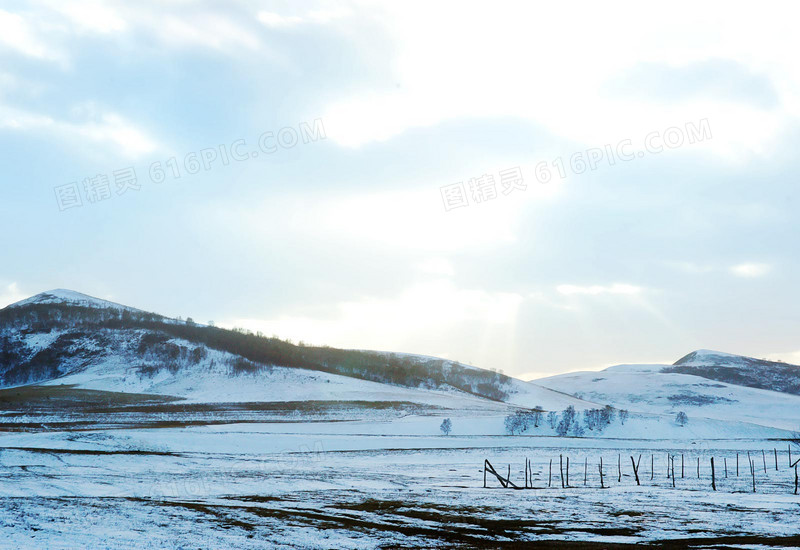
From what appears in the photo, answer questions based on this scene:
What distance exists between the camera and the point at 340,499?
39281 mm

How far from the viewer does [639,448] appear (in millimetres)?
99688

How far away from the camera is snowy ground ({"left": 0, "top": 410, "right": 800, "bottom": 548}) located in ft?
89.9

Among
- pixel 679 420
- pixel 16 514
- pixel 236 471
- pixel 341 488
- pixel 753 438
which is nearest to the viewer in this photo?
pixel 16 514

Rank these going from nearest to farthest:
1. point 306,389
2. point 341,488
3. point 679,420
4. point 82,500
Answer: point 82,500 → point 341,488 → point 679,420 → point 306,389

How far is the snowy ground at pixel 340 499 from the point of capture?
2739 cm

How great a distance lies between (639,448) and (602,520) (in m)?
71.5

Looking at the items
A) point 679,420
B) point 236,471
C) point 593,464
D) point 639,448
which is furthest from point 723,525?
point 679,420

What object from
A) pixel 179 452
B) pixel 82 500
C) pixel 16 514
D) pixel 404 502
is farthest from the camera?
pixel 179 452

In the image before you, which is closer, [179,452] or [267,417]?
[179,452]

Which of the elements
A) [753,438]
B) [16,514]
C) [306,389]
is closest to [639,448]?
[753,438]

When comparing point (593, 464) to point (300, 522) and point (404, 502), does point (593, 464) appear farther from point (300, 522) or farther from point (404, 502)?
point (300, 522)

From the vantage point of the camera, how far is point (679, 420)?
14100 cm

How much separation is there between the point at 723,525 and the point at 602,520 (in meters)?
5.49

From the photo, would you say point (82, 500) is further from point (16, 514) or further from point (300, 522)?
point (300, 522)
